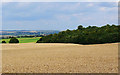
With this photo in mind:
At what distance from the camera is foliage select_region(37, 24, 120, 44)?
850 inches

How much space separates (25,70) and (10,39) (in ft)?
51.8

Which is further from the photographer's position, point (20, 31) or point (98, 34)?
point (98, 34)

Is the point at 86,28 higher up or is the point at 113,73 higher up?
the point at 86,28

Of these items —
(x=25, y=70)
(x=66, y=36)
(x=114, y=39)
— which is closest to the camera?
(x=25, y=70)

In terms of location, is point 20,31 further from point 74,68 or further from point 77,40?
point 74,68

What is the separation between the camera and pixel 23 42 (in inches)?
871

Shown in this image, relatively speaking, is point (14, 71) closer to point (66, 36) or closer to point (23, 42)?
point (23, 42)

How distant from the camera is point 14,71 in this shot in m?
6.78

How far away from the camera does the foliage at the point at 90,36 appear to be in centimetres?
2159

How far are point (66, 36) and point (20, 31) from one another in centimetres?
661

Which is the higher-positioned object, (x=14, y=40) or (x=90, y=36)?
(x=90, y=36)

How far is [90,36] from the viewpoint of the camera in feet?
71.3

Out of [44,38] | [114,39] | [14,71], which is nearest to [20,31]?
[44,38]

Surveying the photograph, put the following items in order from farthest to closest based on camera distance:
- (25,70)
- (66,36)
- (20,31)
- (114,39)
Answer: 1. (66,36)
2. (114,39)
3. (20,31)
4. (25,70)
